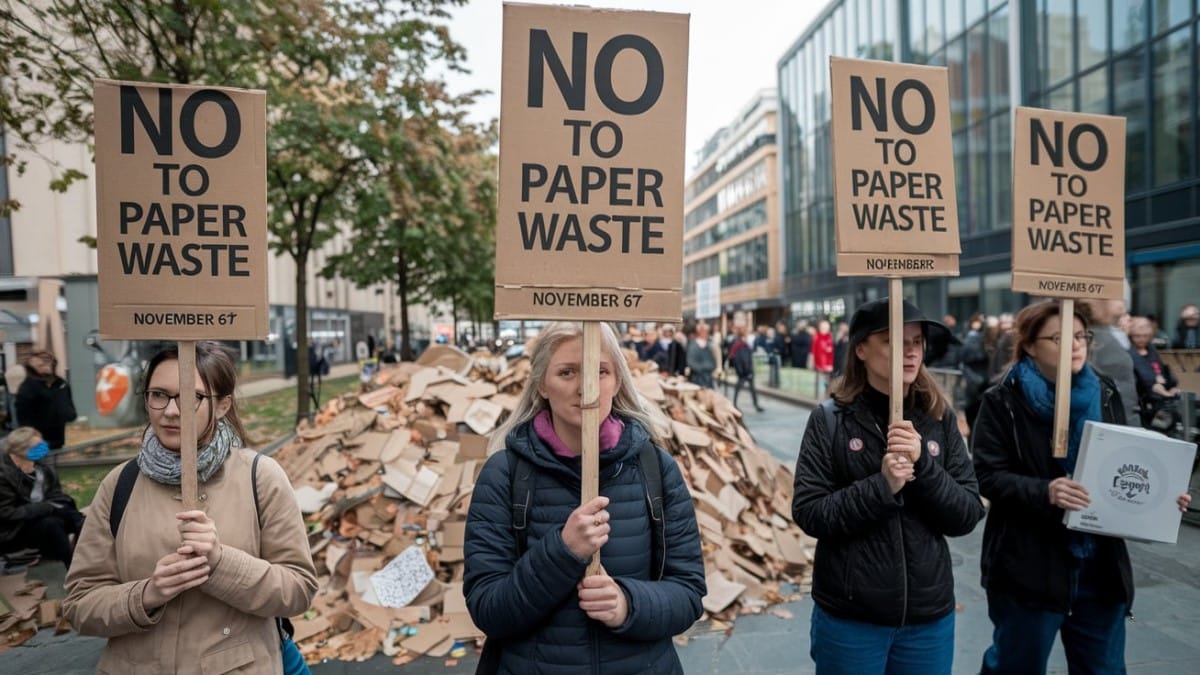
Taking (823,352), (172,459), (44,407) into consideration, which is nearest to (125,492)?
(172,459)

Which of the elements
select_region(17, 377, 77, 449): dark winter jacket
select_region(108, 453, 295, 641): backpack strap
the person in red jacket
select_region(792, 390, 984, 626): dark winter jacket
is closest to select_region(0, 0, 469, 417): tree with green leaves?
select_region(17, 377, 77, 449): dark winter jacket

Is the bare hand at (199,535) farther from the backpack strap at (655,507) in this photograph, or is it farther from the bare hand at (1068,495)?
the bare hand at (1068,495)

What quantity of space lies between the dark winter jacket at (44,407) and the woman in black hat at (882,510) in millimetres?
8016

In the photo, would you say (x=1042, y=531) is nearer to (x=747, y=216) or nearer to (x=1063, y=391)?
(x=1063, y=391)

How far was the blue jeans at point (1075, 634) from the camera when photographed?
2734mm

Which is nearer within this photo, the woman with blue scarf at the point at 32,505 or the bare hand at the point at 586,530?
the bare hand at the point at 586,530

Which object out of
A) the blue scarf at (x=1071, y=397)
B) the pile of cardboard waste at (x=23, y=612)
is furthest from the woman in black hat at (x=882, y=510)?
the pile of cardboard waste at (x=23, y=612)

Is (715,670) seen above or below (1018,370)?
below

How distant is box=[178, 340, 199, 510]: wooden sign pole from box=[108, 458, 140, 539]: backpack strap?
23 centimetres

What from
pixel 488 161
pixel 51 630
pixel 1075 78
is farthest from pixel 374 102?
pixel 1075 78

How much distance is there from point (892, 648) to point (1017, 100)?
22.1 meters

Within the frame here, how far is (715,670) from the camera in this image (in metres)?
4.08

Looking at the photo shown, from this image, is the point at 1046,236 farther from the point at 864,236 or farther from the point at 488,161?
the point at 488,161

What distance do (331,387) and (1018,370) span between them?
23976mm
